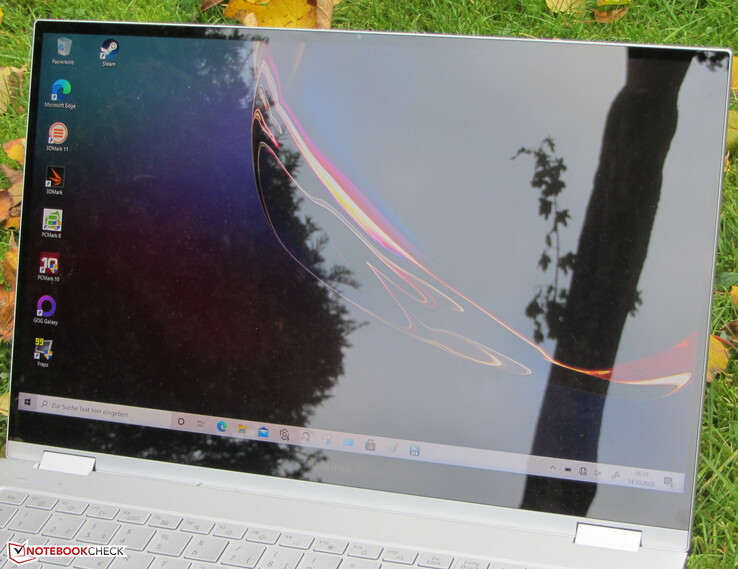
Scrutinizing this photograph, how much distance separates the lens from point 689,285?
2.89ft

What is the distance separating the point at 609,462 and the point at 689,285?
283 millimetres

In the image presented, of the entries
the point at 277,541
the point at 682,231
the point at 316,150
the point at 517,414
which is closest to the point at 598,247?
the point at 682,231

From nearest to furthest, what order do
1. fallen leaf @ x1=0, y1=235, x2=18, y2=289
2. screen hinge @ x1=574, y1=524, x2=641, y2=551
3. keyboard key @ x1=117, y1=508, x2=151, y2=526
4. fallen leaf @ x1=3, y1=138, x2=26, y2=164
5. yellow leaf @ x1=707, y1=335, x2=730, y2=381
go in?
screen hinge @ x1=574, y1=524, x2=641, y2=551, keyboard key @ x1=117, y1=508, x2=151, y2=526, yellow leaf @ x1=707, y1=335, x2=730, y2=381, fallen leaf @ x1=0, y1=235, x2=18, y2=289, fallen leaf @ x1=3, y1=138, x2=26, y2=164

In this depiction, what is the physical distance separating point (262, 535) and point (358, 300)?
40 cm

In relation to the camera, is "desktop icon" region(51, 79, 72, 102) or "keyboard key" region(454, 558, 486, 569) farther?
"desktop icon" region(51, 79, 72, 102)

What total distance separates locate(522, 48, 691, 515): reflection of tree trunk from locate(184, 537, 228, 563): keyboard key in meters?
0.47

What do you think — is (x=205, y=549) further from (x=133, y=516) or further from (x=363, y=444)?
(x=363, y=444)

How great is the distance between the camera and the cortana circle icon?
1.07 meters

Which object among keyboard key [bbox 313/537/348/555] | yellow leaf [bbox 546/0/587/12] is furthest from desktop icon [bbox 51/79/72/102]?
yellow leaf [bbox 546/0/587/12]

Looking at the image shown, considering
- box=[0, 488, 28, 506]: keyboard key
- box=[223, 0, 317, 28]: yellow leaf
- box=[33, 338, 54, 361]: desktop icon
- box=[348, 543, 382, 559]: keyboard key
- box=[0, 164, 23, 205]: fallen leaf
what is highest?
box=[223, 0, 317, 28]: yellow leaf

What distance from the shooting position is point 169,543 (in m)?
0.95

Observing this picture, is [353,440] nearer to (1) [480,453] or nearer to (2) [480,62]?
(1) [480,453]

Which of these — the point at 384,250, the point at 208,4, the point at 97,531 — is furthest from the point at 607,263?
the point at 208,4

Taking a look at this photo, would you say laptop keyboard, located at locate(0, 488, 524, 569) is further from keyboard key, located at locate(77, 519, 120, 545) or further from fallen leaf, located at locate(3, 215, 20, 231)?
fallen leaf, located at locate(3, 215, 20, 231)
